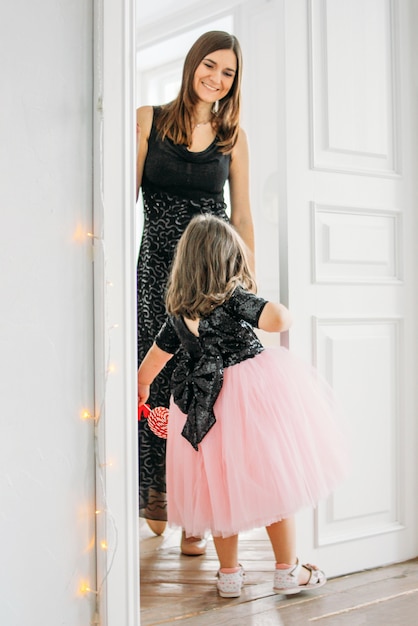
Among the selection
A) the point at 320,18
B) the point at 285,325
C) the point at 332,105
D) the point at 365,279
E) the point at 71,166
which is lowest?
the point at 285,325

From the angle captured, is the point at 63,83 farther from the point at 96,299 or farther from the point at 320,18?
the point at 320,18

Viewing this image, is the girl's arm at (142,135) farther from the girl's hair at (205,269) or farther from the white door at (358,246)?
the white door at (358,246)

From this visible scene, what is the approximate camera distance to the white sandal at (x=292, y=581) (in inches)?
84.4

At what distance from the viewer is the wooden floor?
6.54 ft

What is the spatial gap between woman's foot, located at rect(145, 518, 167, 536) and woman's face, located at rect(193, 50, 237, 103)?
1.46 meters

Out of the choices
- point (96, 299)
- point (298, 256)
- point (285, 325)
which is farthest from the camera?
point (298, 256)

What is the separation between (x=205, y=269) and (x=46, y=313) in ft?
2.04

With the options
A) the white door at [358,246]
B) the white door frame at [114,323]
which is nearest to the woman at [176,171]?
the white door at [358,246]

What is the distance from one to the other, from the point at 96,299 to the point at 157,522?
3.68 ft

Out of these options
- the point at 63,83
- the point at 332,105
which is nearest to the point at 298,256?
the point at 332,105

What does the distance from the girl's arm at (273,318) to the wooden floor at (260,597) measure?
80 cm

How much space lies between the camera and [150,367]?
226 centimetres

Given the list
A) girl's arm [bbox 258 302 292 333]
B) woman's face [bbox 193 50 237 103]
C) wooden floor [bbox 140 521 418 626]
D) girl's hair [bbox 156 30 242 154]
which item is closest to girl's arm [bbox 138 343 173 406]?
girl's arm [bbox 258 302 292 333]

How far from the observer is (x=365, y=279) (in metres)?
2.44
